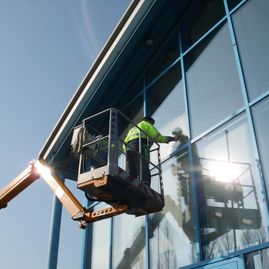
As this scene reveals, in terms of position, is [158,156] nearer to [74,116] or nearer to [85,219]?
[85,219]

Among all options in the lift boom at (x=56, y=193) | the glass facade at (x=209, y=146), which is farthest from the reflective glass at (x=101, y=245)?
the lift boom at (x=56, y=193)

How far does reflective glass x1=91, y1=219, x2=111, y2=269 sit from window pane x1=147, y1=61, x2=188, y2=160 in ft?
9.15

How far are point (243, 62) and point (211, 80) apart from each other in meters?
0.95

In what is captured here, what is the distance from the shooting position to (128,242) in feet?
30.9

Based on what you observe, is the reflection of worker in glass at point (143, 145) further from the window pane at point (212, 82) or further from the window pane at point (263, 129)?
the window pane at point (263, 129)

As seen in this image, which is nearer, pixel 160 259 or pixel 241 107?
pixel 241 107

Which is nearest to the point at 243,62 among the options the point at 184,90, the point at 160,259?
the point at 184,90

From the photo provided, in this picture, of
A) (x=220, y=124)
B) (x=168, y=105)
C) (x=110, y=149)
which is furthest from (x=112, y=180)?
(x=168, y=105)

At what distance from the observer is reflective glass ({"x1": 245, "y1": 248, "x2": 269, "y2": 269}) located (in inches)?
227

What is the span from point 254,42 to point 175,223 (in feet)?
11.9

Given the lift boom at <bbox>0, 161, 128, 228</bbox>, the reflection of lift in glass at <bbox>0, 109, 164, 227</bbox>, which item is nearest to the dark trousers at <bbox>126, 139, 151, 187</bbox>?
the reflection of lift in glass at <bbox>0, 109, 164, 227</bbox>

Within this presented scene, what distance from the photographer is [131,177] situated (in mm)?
6977

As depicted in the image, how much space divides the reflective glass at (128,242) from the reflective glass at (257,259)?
296cm

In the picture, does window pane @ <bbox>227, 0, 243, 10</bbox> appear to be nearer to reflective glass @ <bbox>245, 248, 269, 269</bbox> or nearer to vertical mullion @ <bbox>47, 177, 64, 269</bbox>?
reflective glass @ <bbox>245, 248, 269, 269</bbox>
